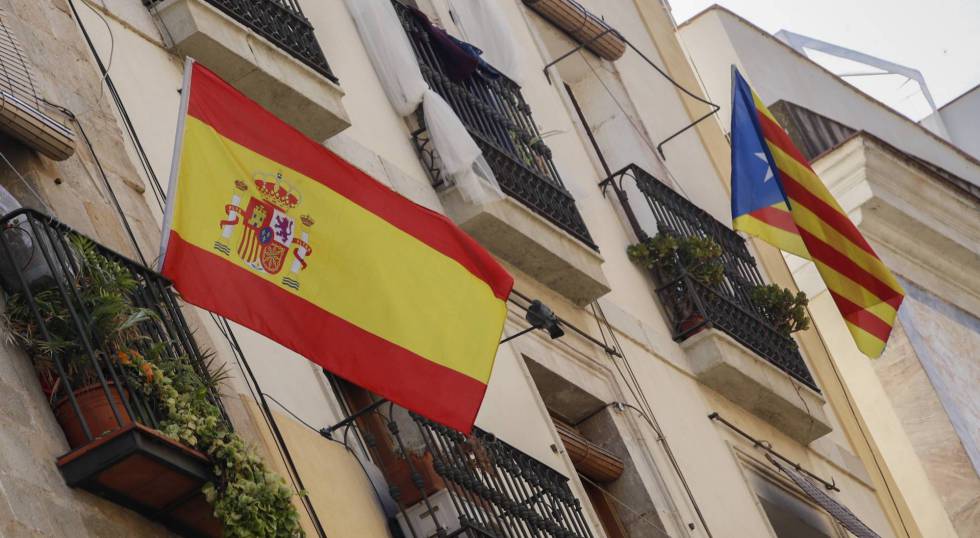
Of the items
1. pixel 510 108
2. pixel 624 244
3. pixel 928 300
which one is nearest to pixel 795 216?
pixel 624 244

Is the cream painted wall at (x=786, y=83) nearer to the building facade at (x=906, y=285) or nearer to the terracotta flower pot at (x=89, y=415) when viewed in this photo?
the building facade at (x=906, y=285)

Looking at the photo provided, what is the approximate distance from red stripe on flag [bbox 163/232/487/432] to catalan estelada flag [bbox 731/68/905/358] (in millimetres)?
7099

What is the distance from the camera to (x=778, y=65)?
23.6m

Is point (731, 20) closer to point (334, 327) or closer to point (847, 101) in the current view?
point (847, 101)

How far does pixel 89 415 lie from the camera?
24.3ft

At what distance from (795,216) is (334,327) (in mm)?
8237

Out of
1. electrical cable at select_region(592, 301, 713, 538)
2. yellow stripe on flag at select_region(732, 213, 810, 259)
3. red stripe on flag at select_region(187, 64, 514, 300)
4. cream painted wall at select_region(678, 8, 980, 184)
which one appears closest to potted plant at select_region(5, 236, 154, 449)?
red stripe on flag at select_region(187, 64, 514, 300)

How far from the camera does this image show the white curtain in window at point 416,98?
40.7 ft

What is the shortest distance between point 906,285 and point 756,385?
5.48m

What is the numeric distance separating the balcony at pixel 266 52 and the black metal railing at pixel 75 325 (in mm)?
2782

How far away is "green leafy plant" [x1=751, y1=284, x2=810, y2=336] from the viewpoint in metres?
16.7

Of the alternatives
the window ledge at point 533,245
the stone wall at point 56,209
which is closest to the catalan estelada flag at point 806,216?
the window ledge at point 533,245

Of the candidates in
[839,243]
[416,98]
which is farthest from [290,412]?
[839,243]

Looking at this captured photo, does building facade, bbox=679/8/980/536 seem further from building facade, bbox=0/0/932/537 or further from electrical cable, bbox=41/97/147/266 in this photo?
electrical cable, bbox=41/97/147/266
